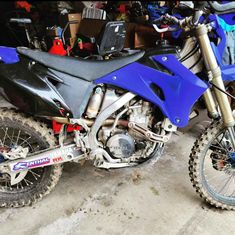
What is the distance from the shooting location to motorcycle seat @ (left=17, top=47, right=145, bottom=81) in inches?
54.8

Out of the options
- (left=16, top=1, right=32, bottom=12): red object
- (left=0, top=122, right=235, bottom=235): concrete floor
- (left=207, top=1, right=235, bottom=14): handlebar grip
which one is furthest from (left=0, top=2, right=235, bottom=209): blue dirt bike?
(left=16, top=1, right=32, bottom=12): red object

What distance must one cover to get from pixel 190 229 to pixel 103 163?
644 millimetres

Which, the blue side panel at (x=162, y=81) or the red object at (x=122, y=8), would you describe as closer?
the blue side panel at (x=162, y=81)

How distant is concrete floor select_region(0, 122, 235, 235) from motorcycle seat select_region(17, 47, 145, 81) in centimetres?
85

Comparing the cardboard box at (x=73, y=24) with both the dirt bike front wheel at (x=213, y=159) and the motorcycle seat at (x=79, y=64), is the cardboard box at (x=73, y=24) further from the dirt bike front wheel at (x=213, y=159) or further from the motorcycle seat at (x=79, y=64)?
the dirt bike front wheel at (x=213, y=159)

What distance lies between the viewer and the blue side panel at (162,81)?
142cm

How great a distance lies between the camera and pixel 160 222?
1.64 meters

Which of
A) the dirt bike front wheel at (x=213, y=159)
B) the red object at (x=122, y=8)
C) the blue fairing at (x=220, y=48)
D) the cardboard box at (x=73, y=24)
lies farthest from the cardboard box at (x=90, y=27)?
the dirt bike front wheel at (x=213, y=159)

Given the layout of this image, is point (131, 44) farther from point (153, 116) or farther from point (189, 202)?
point (189, 202)

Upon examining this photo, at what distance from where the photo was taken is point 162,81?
1451mm

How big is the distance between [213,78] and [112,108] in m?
0.57

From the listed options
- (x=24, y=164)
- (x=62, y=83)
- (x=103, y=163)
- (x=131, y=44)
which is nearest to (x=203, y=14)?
(x=62, y=83)

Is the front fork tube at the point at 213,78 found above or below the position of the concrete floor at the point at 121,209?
above

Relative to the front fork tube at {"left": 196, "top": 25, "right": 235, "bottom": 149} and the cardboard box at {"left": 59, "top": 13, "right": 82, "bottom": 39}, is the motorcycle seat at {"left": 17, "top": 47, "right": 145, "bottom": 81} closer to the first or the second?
the front fork tube at {"left": 196, "top": 25, "right": 235, "bottom": 149}
